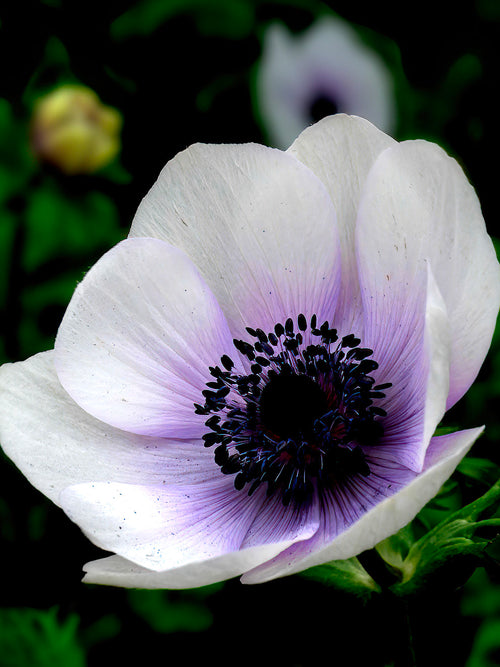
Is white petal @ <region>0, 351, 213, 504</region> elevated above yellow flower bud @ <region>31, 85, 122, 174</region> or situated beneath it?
situated beneath

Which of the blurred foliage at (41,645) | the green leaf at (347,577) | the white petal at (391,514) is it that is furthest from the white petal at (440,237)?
the blurred foliage at (41,645)

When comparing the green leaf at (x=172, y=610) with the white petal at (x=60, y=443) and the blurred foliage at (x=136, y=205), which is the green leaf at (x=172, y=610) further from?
the white petal at (x=60, y=443)

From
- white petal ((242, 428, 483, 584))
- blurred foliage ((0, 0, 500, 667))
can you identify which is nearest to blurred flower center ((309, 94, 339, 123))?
blurred foliage ((0, 0, 500, 667))

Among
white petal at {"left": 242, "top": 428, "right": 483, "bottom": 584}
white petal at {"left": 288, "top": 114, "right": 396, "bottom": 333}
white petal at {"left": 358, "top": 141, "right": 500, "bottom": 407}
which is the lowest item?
white petal at {"left": 242, "top": 428, "right": 483, "bottom": 584}

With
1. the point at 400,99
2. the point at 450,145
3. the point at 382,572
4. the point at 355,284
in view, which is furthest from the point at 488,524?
the point at 400,99

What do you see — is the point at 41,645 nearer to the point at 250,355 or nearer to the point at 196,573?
the point at 250,355

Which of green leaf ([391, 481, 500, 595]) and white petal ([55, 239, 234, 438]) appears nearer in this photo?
green leaf ([391, 481, 500, 595])

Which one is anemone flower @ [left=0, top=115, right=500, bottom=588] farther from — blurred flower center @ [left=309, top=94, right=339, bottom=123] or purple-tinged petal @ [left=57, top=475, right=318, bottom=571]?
blurred flower center @ [left=309, top=94, right=339, bottom=123]
